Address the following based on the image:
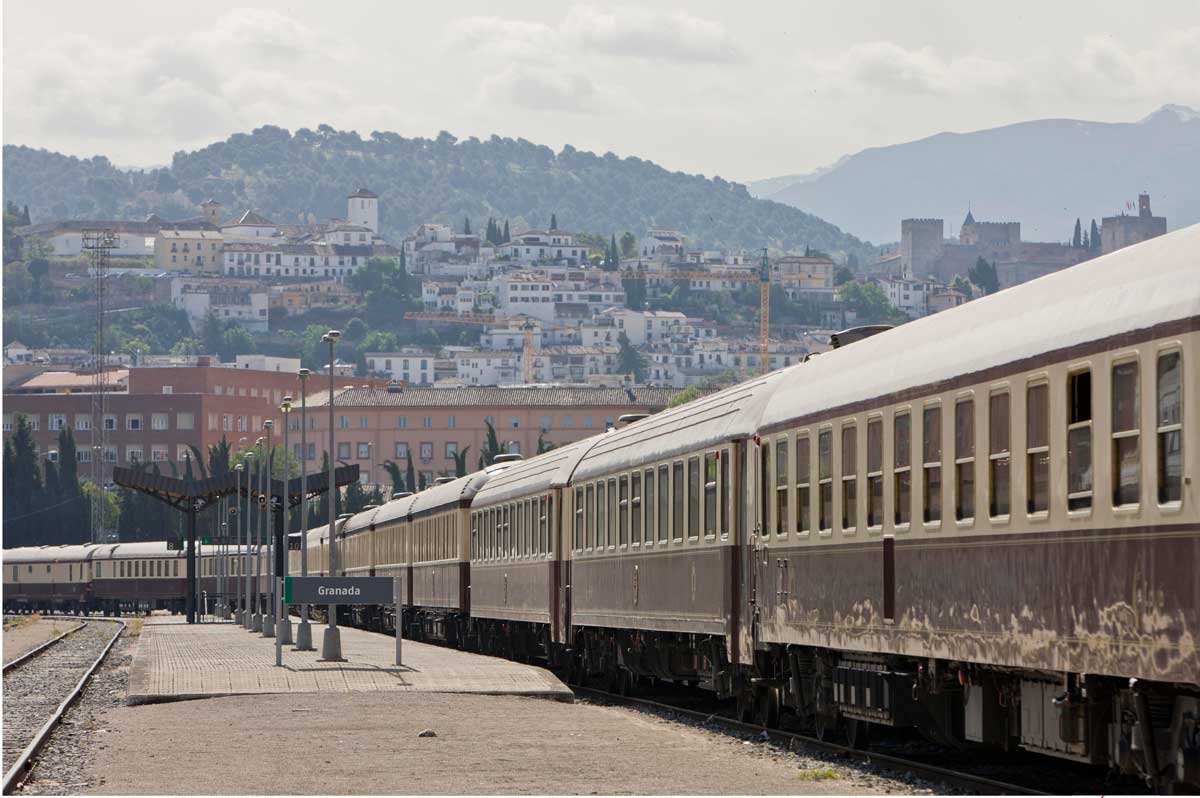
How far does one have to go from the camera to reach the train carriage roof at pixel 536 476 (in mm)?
35781

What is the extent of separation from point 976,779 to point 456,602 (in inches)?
1274

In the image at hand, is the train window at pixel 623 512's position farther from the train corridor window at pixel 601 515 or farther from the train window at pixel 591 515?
the train window at pixel 591 515

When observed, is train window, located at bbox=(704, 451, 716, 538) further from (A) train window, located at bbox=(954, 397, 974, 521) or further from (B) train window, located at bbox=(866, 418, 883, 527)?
(A) train window, located at bbox=(954, 397, 974, 521)

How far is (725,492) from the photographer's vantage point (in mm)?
23812

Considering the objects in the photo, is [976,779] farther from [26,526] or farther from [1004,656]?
[26,526]

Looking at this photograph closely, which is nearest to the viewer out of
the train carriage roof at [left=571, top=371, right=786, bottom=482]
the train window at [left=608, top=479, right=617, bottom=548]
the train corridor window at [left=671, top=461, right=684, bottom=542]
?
the train carriage roof at [left=571, top=371, right=786, bottom=482]

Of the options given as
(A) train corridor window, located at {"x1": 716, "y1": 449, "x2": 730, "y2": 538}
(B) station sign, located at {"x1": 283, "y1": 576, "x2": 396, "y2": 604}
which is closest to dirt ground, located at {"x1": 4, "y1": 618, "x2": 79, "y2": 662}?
(B) station sign, located at {"x1": 283, "y1": 576, "x2": 396, "y2": 604}

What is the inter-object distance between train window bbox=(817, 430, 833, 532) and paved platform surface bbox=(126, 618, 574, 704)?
34.4 ft

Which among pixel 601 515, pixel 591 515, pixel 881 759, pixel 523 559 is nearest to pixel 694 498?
pixel 881 759

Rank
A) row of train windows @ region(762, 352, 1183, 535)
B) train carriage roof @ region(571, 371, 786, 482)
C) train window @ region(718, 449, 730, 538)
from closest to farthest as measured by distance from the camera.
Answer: row of train windows @ region(762, 352, 1183, 535) < train carriage roof @ region(571, 371, 786, 482) < train window @ region(718, 449, 730, 538)

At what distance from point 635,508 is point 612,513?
1.83m

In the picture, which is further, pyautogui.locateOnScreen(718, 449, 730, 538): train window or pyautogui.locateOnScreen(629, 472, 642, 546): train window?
pyautogui.locateOnScreen(629, 472, 642, 546): train window

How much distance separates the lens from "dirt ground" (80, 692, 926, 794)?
1786cm

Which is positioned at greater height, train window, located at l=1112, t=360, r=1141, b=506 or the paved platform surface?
train window, located at l=1112, t=360, r=1141, b=506
